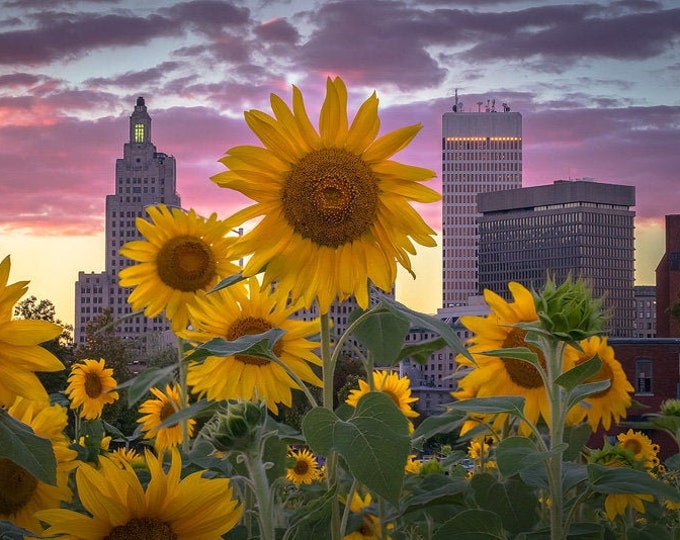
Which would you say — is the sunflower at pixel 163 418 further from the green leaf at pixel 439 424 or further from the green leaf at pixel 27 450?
the green leaf at pixel 27 450

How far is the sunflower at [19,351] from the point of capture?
221 centimetres

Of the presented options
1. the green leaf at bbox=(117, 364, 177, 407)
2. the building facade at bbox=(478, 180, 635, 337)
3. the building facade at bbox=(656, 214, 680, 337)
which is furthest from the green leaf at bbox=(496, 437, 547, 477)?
the building facade at bbox=(478, 180, 635, 337)

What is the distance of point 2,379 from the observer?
2.24 meters

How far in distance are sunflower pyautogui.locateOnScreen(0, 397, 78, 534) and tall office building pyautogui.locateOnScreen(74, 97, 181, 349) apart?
525ft

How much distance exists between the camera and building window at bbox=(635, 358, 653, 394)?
50.0 metres

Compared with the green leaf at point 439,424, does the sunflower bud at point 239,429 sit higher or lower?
higher

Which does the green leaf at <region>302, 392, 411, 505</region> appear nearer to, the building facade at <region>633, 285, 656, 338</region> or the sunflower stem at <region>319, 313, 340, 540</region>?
the sunflower stem at <region>319, 313, 340, 540</region>

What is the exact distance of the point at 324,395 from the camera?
2.34 meters

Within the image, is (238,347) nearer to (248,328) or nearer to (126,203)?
(248,328)

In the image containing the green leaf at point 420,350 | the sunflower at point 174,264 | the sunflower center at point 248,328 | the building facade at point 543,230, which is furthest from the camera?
the building facade at point 543,230

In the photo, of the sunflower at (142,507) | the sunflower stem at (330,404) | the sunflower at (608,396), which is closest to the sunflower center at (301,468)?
the sunflower at (608,396)

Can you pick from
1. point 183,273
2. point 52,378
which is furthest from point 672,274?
point 183,273

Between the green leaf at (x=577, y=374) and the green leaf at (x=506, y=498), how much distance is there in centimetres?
48

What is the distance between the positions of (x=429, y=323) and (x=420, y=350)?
757mm
